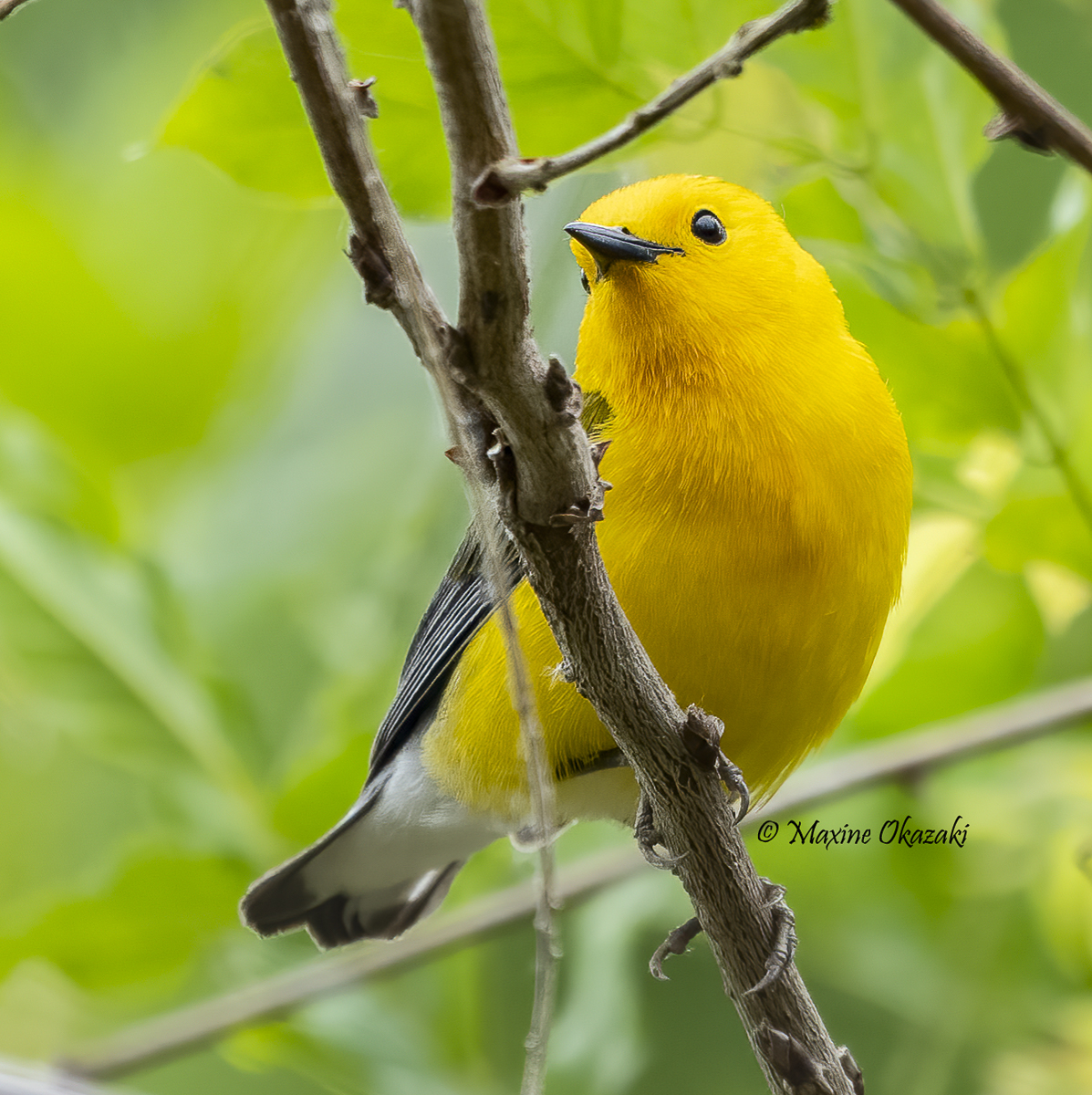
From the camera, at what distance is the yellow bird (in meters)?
1.70

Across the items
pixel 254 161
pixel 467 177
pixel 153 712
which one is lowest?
pixel 153 712

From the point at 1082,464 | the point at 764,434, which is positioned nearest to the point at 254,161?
the point at 764,434

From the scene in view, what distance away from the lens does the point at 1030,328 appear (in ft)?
6.70

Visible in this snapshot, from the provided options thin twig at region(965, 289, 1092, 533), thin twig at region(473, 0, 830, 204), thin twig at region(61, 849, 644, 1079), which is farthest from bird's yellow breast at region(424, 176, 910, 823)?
thin twig at region(473, 0, 830, 204)

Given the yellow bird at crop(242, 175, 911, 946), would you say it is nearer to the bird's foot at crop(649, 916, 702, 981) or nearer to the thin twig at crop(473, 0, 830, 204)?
the bird's foot at crop(649, 916, 702, 981)

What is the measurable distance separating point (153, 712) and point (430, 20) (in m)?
2.30

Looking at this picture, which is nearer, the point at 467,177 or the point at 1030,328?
the point at 467,177

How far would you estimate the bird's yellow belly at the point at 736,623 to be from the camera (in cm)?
169

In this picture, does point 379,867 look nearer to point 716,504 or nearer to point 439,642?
point 439,642

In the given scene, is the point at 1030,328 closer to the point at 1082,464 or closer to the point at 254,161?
the point at 1082,464

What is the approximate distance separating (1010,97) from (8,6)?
89 centimetres

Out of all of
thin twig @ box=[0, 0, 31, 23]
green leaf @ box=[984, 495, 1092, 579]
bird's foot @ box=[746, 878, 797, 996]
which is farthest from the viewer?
green leaf @ box=[984, 495, 1092, 579]

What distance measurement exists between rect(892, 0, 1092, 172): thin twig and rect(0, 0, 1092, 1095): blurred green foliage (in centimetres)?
57

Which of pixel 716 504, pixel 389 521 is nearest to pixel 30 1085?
pixel 716 504
